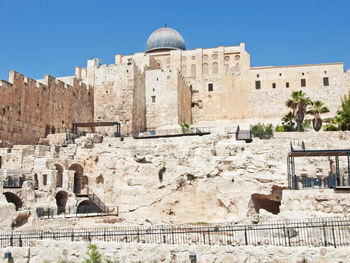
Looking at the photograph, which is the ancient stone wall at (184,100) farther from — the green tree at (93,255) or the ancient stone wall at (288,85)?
the green tree at (93,255)

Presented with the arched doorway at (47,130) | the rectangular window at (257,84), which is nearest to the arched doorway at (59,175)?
the arched doorway at (47,130)

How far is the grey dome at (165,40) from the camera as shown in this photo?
54062 mm

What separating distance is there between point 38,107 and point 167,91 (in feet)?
41.4

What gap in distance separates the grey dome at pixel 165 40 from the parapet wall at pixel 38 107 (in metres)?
13.7

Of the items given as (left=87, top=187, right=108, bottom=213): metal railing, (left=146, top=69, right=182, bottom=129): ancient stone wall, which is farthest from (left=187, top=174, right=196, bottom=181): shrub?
(left=146, top=69, right=182, bottom=129): ancient stone wall

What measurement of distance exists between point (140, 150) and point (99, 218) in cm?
738

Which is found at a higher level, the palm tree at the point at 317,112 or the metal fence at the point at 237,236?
the palm tree at the point at 317,112

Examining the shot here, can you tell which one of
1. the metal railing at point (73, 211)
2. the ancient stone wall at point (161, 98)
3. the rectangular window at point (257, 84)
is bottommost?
the metal railing at point (73, 211)

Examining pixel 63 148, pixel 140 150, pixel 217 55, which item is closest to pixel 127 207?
pixel 140 150

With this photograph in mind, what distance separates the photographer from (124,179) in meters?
29.2

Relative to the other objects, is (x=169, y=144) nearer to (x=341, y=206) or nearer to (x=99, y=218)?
(x=99, y=218)

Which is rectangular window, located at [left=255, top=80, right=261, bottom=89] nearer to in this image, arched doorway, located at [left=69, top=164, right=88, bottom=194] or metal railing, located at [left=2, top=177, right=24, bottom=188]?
arched doorway, located at [left=69, top=164, right=88, bottom=194]

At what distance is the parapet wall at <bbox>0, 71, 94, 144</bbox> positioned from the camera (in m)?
33.8

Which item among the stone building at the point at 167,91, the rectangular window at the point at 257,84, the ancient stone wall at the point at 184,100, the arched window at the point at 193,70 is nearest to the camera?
the stone building at the point at 167,91
